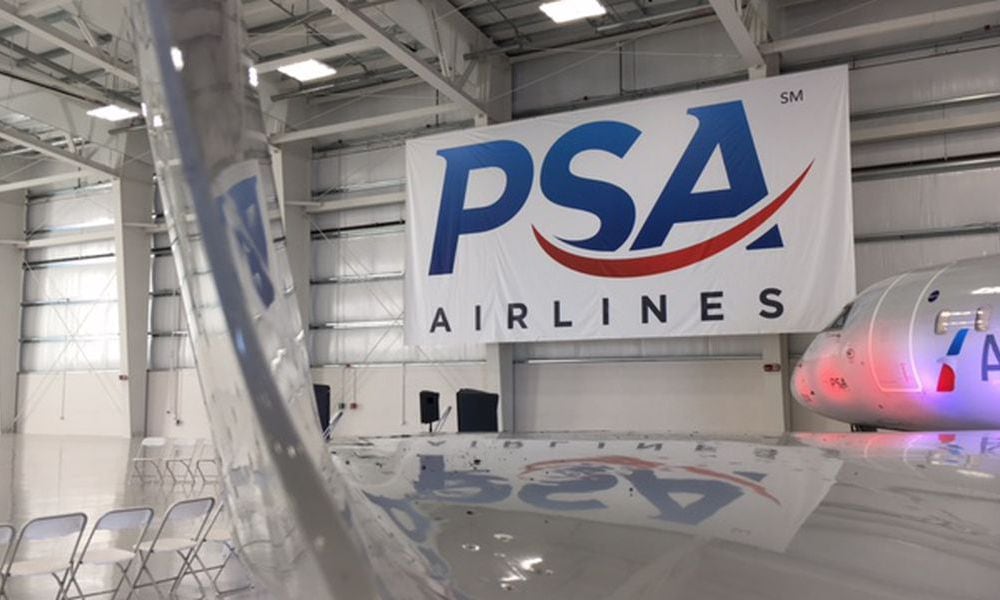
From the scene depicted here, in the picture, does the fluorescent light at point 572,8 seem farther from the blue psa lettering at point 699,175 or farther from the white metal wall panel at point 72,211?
the white metal wall panel at point 72,211

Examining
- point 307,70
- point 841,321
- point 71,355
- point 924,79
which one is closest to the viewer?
point 841,321

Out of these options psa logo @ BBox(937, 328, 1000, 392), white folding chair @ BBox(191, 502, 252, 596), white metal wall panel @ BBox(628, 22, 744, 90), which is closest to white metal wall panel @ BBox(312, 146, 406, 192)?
white metal wall panel @ BBox(628, 22, 744, 90)

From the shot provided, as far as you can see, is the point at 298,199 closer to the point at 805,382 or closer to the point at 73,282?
the point at 73,282

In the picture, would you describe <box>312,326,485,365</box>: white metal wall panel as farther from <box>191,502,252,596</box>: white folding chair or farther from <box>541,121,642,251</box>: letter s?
<box>191,502,252,596</box>: white folding chair

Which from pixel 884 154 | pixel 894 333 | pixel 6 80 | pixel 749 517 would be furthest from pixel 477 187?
pixel 749 517

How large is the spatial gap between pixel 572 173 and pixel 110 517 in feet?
40.6

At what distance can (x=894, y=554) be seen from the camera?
1.52 m

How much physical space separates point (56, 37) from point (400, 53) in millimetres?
6896

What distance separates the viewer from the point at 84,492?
44.4 feet

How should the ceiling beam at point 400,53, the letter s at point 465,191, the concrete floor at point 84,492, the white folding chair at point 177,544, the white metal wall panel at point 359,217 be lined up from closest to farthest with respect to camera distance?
the white folding chair at point 177,544 < the concrete floor at point 84,492 < the ceiling beam at point 400,53 < the letter s at point 465,191 < the white metal wall panel at point 359,217

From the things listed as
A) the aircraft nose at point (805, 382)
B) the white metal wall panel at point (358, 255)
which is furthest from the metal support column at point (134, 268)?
the aircraft nose at point (805, 382)

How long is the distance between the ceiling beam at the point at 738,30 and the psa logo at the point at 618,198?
46.4 inches

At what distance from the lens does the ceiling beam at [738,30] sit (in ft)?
46.7

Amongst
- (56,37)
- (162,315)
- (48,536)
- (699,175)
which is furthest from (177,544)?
(162,315)
